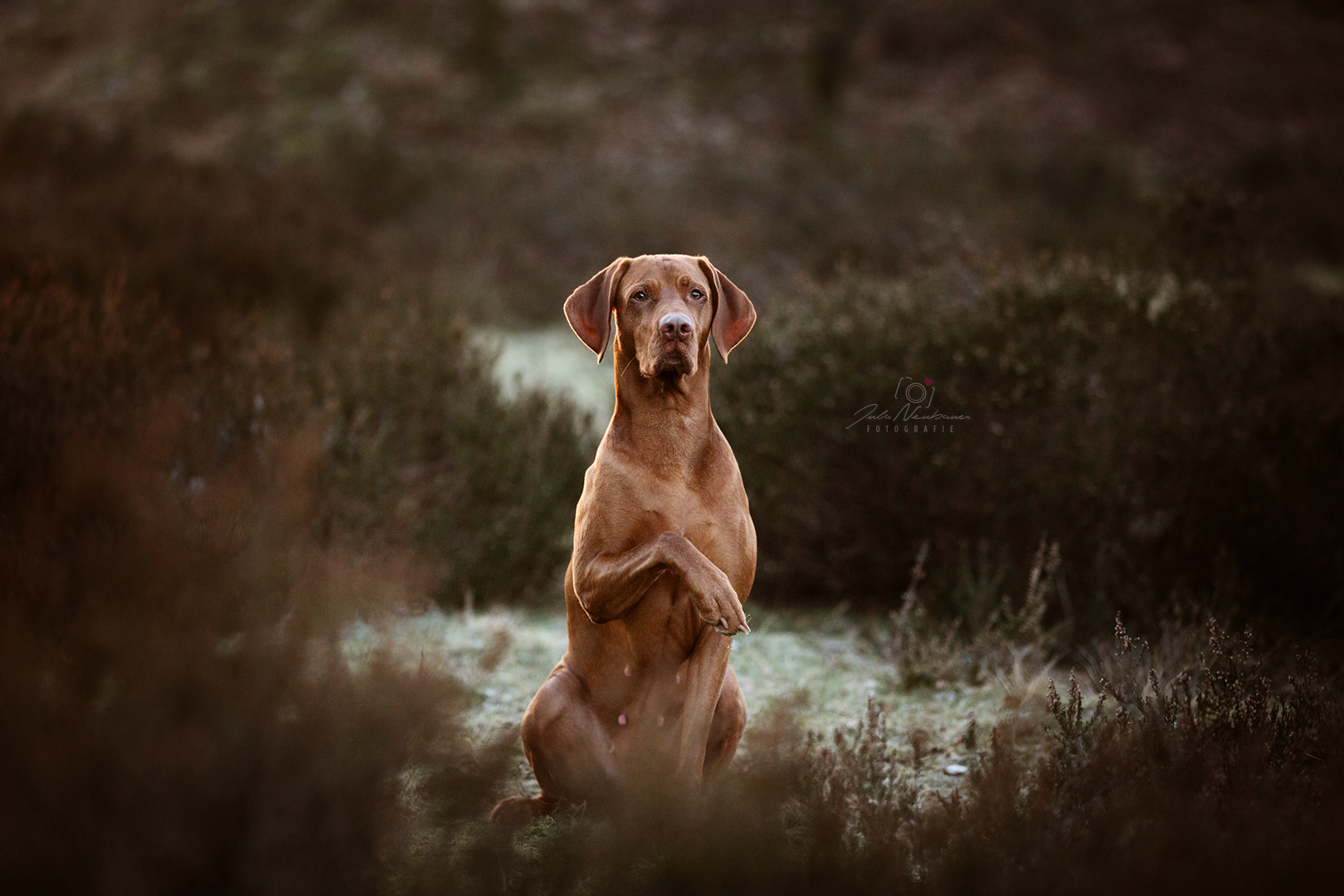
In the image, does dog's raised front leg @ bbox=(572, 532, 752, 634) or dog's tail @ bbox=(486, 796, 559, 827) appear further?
dog's tail @ bbox=(486, 796, 559, 827)

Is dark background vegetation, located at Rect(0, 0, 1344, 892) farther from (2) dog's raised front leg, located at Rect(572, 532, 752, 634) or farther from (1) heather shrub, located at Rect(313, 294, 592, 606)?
(2) dog's raised front leg, located at Rect(572, 532, 752, 634)

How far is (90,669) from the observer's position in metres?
1.63

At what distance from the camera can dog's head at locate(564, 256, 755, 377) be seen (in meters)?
2.47

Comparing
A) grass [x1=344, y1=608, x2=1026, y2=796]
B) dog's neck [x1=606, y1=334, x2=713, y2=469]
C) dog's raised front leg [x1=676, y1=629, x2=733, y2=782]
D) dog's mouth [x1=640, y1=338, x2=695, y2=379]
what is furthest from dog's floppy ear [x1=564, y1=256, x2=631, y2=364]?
grass [x1=344, y1=608, x2=1026, y2=796]

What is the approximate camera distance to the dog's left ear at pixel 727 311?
109 inches

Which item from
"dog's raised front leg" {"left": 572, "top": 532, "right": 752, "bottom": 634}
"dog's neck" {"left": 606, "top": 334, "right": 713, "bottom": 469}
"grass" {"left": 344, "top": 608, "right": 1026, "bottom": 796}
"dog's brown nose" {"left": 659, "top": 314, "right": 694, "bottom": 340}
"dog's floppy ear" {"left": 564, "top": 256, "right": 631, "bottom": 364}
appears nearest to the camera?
"dog's raised front leg" {"left": 572, "top": 532, "right": 752, "bottom": 634}

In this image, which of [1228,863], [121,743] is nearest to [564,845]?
[121,743]

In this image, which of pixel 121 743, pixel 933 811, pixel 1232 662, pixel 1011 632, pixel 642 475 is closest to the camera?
pixel 121 743

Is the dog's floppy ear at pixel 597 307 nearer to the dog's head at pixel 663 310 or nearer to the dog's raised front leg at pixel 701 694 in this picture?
the dog's head at pixel 663 310

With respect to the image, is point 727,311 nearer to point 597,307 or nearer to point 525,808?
point 597,307

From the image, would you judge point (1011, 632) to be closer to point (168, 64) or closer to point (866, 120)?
point (866, 120)

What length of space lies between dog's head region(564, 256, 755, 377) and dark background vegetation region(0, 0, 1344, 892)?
0.94m

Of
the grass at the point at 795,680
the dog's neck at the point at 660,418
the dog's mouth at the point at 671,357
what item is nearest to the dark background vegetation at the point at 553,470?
the grass at the point at 795,680

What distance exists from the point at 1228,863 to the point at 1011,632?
2834mm
